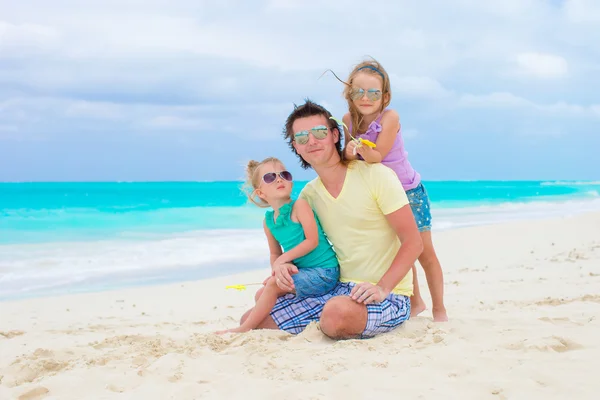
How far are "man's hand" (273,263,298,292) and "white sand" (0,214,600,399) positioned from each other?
0.33 meters

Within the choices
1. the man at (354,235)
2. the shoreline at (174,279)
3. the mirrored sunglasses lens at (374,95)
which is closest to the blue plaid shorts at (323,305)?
the man at (354,235)

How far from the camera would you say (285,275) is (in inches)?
148

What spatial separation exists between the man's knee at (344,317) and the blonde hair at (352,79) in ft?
4.04

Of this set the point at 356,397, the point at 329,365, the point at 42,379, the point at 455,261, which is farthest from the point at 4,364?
the point at 455,261

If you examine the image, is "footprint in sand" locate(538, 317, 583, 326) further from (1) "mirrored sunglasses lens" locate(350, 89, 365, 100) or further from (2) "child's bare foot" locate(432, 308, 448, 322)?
(1) "mirrored sunglasses lens" locate(350, 89, 365, 100)

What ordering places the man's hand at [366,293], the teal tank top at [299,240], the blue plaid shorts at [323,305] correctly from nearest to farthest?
the man's hand at [366,293], the blue plaid shorts at [323,305], the teal tank top at [299,240]

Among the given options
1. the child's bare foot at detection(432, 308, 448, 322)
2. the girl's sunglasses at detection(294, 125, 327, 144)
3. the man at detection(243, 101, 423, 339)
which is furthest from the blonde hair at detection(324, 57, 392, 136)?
the child's bare foot at detection(432, 308, 448, 322)

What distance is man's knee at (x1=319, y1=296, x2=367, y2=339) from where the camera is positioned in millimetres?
3564

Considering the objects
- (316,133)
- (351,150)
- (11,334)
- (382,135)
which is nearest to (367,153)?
(351,150)

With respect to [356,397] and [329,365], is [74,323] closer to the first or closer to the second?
[329,365]

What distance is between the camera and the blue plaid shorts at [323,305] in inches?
144

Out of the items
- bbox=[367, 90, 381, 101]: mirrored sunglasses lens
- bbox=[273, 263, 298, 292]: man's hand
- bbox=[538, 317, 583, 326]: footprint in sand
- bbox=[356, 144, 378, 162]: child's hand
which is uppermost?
bbox=[367, 90, 381, 101]: mirrored sunglasses lens

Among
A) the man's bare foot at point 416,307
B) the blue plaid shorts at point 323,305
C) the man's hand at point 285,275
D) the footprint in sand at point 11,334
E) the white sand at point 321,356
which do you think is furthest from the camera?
the footprint in sand at point 11,334

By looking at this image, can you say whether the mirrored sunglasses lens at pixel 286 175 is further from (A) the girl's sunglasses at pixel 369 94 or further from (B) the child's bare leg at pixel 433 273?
(B) the child's bare leg at pixel 433 273
